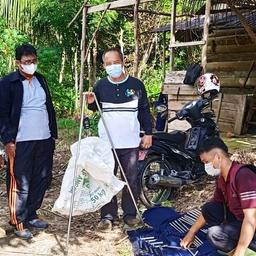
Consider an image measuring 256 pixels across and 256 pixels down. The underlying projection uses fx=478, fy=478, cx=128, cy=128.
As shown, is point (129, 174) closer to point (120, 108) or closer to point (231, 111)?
point (120, 108)

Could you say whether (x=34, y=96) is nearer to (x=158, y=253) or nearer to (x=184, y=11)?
(x=158, y=253)

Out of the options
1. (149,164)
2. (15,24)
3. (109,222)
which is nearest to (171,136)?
(149,164)

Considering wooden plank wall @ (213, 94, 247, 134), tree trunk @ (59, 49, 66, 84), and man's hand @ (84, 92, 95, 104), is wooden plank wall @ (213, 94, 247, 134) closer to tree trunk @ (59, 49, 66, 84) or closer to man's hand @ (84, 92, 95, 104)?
man's hand @ (84, 92, 95, 104)

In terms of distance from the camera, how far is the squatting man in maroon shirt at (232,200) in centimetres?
323

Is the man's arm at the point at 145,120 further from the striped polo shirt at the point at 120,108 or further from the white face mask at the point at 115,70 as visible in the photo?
Answer: the white face mask at the point at 115,70

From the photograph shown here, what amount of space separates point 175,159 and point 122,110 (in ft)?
4.53

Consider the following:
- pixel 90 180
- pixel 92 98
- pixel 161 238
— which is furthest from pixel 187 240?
pixel 92 98

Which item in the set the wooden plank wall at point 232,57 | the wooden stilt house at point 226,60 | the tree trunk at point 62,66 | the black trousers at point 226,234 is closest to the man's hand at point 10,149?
the black trousers at point 226,234

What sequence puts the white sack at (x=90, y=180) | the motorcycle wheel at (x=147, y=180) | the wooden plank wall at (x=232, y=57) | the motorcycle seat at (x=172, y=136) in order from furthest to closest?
the wooden plank wall at (x=232, y=57), the motorcycle seat at (x=172, y=136), the motorcycle wheel at (x=147, y=180), the white sack at (x=90, y=180)

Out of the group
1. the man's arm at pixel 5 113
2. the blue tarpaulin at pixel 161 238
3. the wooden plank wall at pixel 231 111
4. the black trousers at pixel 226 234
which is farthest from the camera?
the wooden plank wall at pixel 231 111

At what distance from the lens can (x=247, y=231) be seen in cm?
320

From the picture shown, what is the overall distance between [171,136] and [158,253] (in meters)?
2.09

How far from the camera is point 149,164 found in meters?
5.48

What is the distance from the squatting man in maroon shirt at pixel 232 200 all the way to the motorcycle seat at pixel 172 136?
1.92m
